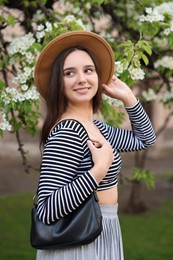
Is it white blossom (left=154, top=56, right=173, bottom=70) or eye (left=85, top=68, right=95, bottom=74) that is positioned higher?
eye (left=85, top=68, right=95, bottom=74)

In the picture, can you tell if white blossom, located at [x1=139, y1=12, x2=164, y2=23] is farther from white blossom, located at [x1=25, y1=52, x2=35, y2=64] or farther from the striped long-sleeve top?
the striped long-sleeve top

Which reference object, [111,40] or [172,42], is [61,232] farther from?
[111,40]

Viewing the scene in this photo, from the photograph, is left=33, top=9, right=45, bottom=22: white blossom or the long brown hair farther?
left=33, top=9, right=45, bottom=22: white blossom

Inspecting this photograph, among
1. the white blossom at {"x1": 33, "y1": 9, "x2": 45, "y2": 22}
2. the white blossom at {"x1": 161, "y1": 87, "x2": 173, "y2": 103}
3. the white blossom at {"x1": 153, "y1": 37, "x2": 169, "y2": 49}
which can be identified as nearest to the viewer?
the white blossom at {"x1": 33, "y1": 9, "x2": 45, "y2": 22}

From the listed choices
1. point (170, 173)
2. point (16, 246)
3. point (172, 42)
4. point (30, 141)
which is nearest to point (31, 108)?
point (172, 42)

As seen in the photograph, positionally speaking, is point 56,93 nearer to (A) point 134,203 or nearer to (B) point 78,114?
(B) point 78,114

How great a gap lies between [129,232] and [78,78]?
5802 millimetres

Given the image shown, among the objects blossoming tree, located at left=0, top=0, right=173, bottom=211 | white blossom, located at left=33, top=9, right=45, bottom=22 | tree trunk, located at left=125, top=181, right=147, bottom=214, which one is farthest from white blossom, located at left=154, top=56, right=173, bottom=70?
tree trunk, located at left=125, top=181, right=147, bottom=214

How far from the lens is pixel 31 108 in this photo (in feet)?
Result: 12.4

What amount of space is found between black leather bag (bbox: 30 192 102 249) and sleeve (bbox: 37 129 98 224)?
37 millimetres

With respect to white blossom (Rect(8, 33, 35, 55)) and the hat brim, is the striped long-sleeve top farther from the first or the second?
white blossom (Rect(8, 33, 35, 55))

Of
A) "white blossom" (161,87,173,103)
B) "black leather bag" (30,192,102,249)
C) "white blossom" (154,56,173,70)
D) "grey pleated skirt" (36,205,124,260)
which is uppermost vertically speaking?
"white blossom" (154,56,173,70)

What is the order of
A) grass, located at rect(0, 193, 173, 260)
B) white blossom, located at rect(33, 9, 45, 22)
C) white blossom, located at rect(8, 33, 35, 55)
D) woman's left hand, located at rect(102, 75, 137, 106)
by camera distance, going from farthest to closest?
1. grass, located at rect(0, 193, 173, 260)
2. white blossom, located at rect(33, 9, 45, 22)
3. white blossom, located at rect(8, 33, 35, 55)
4. woman's left hand, located at rect(102, 75, 137, 106)

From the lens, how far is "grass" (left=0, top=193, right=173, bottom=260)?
22.9 feet
